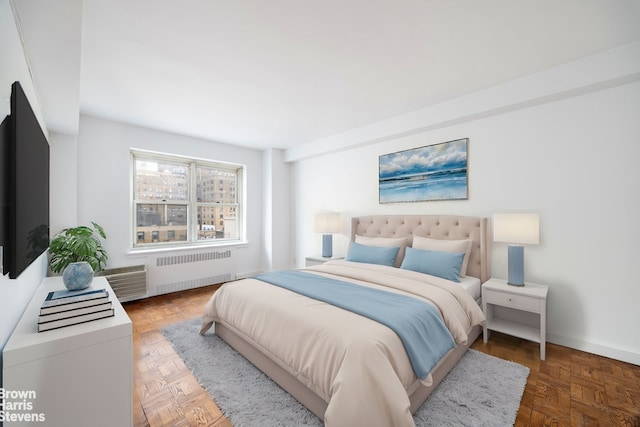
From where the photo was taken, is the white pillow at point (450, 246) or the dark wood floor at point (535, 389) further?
the white pillow at point (450, 246)

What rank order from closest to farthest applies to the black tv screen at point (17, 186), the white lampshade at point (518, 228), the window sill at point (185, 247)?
the black tv screen at point (17, 186)
the white lampshade at point (518, 228)
the window sill at point (185, 247)

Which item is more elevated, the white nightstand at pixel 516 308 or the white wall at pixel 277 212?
the white wall at pixel 277 212

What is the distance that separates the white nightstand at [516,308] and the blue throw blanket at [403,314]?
3.16 feet

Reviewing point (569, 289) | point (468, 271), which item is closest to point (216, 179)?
point (468, 271)

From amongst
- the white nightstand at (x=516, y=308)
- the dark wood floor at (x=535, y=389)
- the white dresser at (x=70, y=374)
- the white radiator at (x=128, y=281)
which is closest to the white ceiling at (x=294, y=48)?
the white dresser at (x=70, y=374)

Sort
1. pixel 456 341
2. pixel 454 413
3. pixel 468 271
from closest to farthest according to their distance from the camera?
pixel 454 413, pixel 456 341, pixel 468 271

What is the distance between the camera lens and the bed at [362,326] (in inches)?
52.4

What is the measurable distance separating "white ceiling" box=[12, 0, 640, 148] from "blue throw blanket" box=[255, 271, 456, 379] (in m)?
1.99

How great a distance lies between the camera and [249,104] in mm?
3145

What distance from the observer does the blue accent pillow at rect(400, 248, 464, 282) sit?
8.85 ft

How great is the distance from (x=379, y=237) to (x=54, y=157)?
4214mm

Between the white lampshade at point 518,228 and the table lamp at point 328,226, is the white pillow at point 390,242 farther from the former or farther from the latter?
the white lampshade at point 518,228

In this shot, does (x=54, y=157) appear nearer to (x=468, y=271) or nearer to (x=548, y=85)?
(x=468, y=271)

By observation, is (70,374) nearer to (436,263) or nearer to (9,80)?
(9,80)
